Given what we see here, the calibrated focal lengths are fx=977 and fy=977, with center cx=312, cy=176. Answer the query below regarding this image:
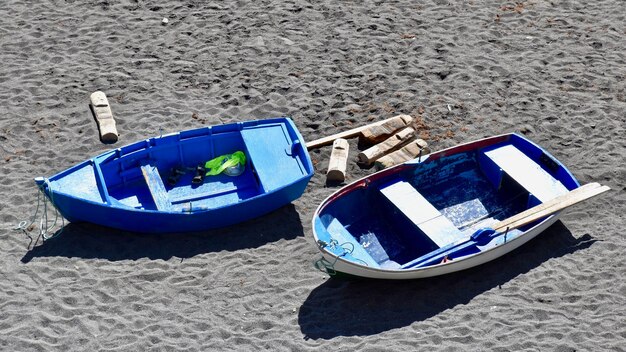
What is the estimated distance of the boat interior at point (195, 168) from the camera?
14713mm

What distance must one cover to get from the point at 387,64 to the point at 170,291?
22.1 feet

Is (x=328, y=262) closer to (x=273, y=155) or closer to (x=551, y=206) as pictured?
(x=273, y=155)

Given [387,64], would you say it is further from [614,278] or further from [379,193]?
[614,278]

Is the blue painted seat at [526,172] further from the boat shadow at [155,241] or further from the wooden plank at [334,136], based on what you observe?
the boat shadow at [155,241]

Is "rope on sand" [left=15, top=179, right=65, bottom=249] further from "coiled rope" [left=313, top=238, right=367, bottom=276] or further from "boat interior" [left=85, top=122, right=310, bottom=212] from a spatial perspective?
"coiled rope" [left=313, top=238, right=367, bottom=276]

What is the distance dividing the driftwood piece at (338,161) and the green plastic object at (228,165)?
1.38 meters

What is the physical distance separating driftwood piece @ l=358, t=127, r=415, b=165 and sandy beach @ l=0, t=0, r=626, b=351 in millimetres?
279

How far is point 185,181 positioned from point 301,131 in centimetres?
237

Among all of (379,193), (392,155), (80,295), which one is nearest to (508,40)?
(392,155)

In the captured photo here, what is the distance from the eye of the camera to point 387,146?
1599 centimetres

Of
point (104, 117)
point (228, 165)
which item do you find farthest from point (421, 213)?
point (104, 117)

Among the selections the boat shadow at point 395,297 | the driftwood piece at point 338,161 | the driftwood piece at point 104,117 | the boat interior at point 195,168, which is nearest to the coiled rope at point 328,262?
the boat shadow at point 395,297

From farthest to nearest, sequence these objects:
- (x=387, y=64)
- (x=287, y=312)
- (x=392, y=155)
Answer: (x=387, y=64), (x=392, y=155), (x=287, y=312)

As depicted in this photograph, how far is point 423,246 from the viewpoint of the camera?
46.1 ft
